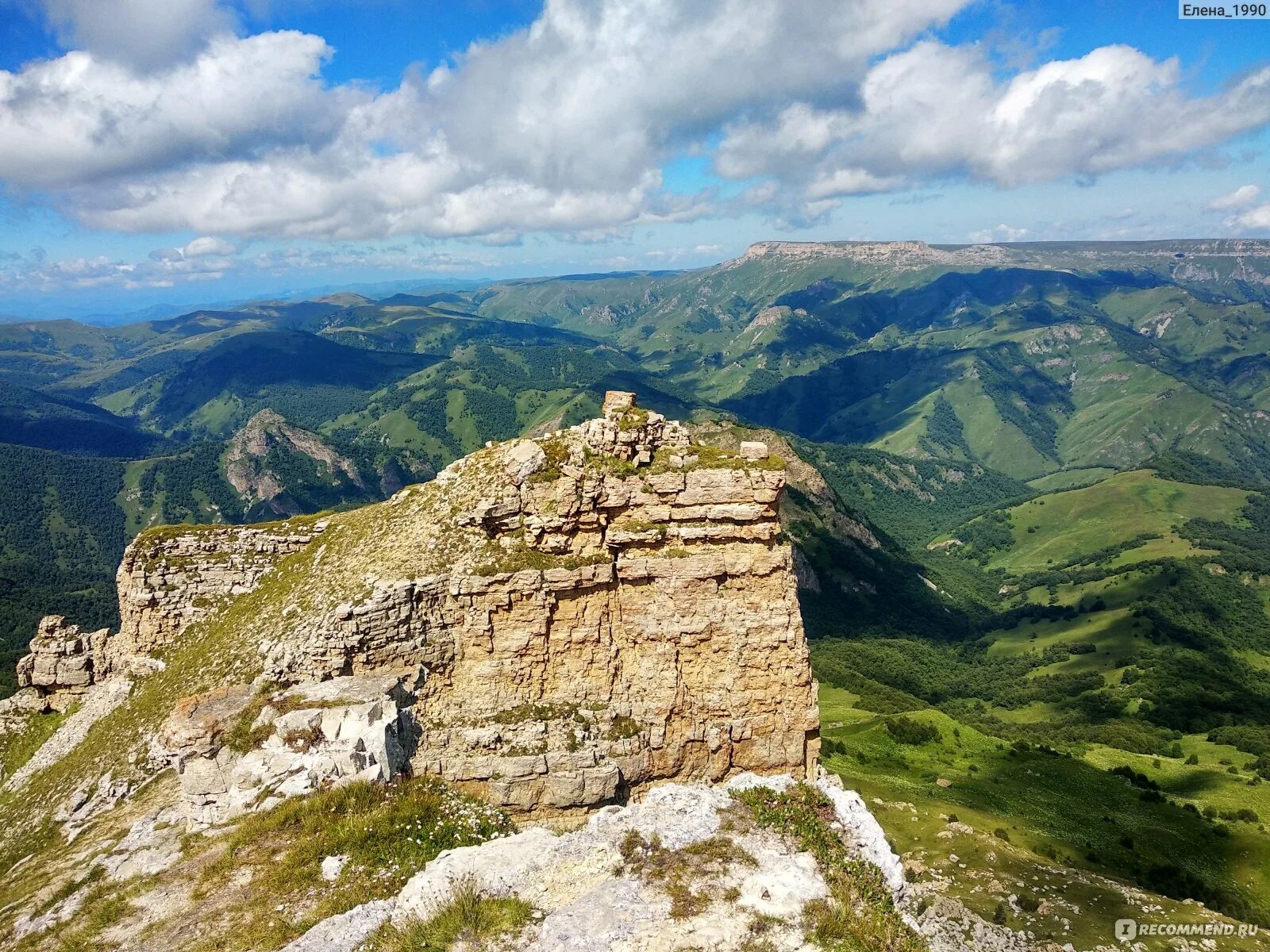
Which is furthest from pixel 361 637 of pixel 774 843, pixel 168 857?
pixel 774 843

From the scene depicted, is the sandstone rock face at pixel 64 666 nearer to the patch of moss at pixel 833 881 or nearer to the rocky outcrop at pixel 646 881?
the rocky outcrop at pixel 646 881

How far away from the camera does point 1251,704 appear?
118812 millimetres

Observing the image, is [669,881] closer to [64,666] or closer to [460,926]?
[460,926]

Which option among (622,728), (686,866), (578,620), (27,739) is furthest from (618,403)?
(27,739)

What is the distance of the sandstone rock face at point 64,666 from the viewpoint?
104 feet

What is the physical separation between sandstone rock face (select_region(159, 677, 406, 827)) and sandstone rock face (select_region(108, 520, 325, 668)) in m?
7.72

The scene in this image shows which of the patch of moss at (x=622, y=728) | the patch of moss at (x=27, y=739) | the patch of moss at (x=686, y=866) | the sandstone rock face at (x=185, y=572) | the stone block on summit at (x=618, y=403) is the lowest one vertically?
the patch of moss at (x=27, y=739)

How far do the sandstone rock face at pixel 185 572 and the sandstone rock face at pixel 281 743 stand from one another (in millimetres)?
7723

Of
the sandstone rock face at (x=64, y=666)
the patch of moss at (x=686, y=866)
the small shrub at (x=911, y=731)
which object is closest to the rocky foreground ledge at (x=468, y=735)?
the patch of moss at (x=686, y=866)

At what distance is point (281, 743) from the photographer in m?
19.2

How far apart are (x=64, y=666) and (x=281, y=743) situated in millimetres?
21434

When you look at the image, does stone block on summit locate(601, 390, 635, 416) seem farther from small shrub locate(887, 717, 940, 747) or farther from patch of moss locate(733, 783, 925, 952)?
small shrub locate(887, 717, 940, 747)

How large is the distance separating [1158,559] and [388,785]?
24171 centimetres

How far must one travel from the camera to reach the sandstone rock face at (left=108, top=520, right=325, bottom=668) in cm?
2833
